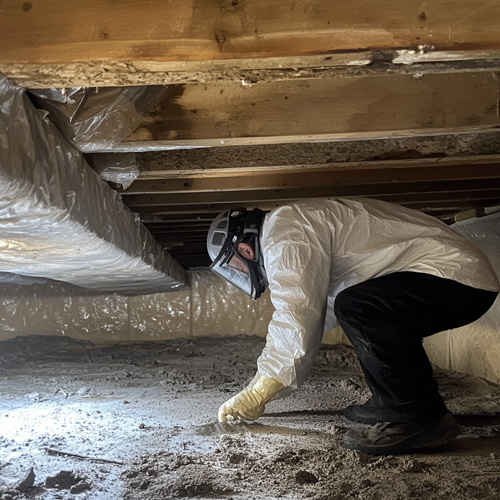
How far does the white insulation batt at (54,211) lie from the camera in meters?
1.40

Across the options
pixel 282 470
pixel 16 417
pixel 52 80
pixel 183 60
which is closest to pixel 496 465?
pixel 282 470

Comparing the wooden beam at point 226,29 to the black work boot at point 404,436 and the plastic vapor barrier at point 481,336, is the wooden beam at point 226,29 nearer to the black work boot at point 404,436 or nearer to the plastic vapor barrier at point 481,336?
the black work boot at point 404,436

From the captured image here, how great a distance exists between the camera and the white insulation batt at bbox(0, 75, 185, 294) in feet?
4.60

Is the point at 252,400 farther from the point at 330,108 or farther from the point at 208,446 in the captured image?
the point at 330,108

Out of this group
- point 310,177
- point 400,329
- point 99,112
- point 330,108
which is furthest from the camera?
point 310,177

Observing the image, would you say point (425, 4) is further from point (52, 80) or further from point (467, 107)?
point (52, 80)

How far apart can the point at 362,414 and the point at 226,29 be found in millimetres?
1588

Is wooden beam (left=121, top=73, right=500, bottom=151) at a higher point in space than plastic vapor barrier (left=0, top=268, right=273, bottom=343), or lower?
higher

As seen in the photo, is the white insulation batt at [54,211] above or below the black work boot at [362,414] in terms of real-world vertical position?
above

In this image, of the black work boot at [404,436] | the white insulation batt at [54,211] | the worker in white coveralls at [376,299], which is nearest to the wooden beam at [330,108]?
the white insulation batt at [54,211]

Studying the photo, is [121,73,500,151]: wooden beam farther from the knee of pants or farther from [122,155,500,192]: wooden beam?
[122,155,500,192]: wooden beam

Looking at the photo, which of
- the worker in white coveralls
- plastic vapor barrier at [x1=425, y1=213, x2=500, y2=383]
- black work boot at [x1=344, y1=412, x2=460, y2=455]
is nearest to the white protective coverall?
the worker in white coveralls

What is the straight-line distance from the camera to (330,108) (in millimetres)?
1836

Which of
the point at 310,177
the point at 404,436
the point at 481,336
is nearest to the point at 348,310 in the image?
the point at 404,436
